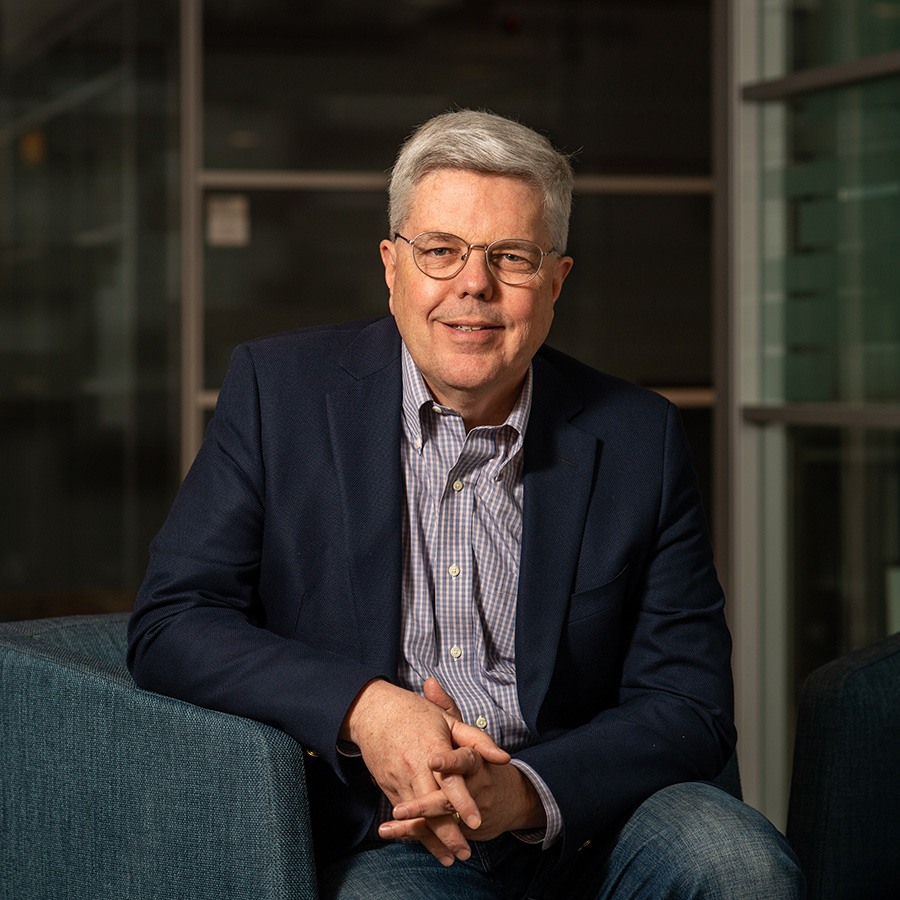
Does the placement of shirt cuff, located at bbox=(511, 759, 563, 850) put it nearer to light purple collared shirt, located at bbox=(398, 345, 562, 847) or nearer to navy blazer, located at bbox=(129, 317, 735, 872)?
navy blazer, located at bbox=(129, 317, 735, 872)

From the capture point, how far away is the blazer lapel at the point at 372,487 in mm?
1622

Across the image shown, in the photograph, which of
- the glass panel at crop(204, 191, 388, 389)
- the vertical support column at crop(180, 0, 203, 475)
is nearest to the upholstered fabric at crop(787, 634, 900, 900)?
the glass panel at crop(204, 191, 388, 389)

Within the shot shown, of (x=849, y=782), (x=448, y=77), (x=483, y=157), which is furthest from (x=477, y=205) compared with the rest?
(x=448, y=77)

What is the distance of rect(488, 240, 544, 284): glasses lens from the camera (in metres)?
1.65

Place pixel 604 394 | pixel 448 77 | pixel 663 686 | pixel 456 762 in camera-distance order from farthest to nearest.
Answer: pixel 448 77
pixel 604 394
pixel 663 686
pixel 456 762

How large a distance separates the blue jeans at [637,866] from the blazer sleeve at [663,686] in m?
0.05

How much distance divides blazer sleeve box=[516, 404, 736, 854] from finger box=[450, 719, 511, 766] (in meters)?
0.09

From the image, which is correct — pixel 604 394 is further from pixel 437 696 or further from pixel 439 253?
pixel 437 696

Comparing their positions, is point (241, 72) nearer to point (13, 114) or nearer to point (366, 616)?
point (13, 114)

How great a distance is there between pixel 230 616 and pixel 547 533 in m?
0.46

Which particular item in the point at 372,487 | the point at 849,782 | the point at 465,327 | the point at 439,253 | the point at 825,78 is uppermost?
the point at 825,78

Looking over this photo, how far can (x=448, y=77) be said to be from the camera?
11.6 feet

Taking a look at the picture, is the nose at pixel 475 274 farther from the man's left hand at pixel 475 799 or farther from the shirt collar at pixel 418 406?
the man's left hand at pixel 475 799

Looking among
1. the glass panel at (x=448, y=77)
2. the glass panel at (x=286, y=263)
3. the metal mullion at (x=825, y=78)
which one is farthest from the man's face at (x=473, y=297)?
the glass panel at (x=448, y=77)
